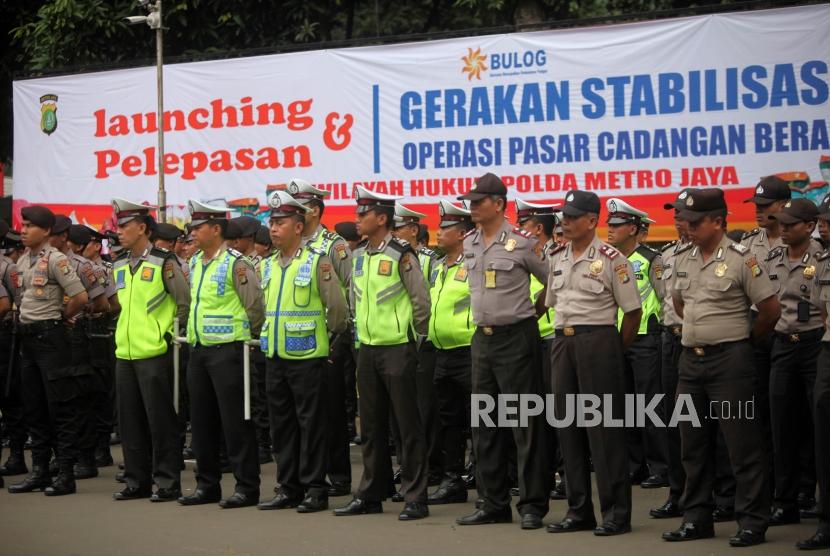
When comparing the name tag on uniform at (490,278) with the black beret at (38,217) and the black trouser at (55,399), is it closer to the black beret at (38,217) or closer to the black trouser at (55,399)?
the black trouser at (55,399)

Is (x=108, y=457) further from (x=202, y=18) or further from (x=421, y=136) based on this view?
(x=202, y=18)

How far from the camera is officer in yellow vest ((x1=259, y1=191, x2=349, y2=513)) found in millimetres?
9617

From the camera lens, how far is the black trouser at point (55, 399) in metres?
11.0

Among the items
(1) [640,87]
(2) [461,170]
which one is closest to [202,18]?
(2) [461,170]

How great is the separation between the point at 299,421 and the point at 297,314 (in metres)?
0.86

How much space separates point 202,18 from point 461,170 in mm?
7542

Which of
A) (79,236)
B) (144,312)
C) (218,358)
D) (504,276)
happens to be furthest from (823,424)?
(79,236)

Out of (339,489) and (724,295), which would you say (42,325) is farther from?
(724,295)

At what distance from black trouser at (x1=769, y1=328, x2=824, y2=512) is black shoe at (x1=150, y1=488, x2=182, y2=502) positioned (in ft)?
15.9

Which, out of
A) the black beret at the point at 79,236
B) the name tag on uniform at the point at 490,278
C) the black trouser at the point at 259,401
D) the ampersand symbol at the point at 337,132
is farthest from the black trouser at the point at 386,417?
the ampersand symbol at the point at 337,132

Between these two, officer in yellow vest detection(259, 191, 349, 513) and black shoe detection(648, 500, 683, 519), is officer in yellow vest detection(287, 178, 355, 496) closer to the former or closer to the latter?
officer in yellow vest detection(259, 191, 349, 513)

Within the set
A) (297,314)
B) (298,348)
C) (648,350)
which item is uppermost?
(297,314)

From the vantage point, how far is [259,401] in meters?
13.1

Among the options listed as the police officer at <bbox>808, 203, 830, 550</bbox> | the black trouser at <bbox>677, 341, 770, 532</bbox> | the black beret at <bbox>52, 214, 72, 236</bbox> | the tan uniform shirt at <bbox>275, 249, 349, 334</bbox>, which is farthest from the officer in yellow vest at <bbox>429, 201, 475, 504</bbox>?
the black beret at <bbox>52, 214, 72, 236</bbox>
